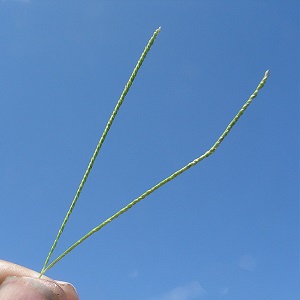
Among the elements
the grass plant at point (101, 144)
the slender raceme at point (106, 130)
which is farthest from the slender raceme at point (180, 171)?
the slender raceme at point (106, 130)

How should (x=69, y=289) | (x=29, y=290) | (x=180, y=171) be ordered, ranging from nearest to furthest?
(x=180, y=171)
(x=29, y=290)
(x=69, y=289)

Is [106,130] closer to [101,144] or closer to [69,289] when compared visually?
[101,144]

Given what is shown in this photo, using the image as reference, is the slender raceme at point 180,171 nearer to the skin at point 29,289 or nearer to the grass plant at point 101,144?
the grass plant at point 101,144

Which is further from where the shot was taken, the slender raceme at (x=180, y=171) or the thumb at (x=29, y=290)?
the thumb at (x=29, y=290)

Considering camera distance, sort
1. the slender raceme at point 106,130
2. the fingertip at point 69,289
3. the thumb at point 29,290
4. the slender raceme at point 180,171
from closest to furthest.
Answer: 1. the slender raceme at point 180,171
2. the slender raceme at point 106,130
3. the thumb at point 29,290
4. the fingertip at point 69,289


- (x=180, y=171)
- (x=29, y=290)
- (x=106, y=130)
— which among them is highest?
(x=106, y=130)

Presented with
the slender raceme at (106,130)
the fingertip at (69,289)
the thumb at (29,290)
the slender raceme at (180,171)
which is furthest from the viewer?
the fingertip at (69,289)

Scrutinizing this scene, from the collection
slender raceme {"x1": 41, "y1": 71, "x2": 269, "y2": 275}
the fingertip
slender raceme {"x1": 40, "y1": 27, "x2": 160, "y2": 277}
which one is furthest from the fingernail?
slender raceme {"x1": 41, "y1": 71, "x2": 269, "y2": 275}

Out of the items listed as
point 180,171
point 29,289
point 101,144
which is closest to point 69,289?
point 29,289

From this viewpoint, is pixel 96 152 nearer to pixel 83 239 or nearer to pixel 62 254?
pixel 83 239
